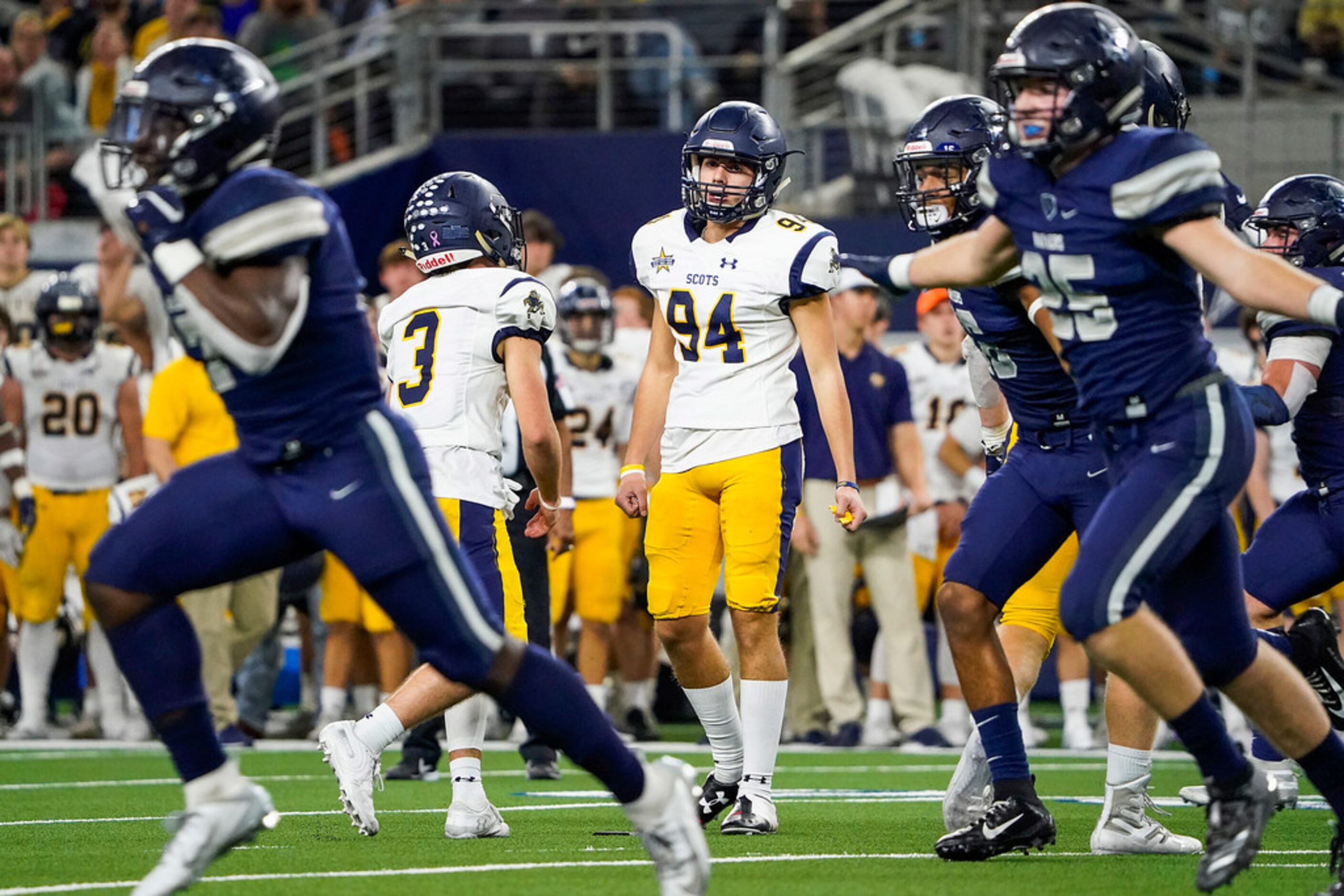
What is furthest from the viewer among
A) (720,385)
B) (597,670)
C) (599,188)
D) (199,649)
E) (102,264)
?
(599,188)

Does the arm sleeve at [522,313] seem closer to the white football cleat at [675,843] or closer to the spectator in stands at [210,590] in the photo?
the white football cleat at [675,843]

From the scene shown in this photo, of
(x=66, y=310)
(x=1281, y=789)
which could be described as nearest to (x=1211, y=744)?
(x=1281, y=789)

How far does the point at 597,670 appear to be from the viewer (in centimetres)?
→ 947

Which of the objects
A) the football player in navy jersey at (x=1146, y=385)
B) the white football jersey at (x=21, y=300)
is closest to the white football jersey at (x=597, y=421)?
the white football jersey at (x=21, y=300)

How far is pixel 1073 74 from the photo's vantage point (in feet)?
14.3

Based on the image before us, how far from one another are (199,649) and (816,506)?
581cm

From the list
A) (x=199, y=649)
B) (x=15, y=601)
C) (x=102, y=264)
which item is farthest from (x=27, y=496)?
(x=199, y=649)

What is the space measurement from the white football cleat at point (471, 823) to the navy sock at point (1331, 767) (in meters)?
2.30

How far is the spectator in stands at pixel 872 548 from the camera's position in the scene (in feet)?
31.7

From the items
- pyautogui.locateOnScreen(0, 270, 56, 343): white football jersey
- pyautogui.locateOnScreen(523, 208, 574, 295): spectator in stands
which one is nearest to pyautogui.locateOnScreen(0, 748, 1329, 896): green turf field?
pyautogui.locateOnScreen(523, 208, 574, 295): spectator in stands

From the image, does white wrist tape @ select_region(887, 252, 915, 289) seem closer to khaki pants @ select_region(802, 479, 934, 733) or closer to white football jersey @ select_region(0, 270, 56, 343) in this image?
khaki pants @ select_region(802, 479, 934, 733)

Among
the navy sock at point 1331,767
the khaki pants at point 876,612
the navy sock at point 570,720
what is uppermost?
the navy sock at point 570,720

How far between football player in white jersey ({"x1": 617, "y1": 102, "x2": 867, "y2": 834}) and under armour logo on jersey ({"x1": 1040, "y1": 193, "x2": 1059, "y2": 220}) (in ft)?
4.56

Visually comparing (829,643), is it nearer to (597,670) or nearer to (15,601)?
(597,670)
